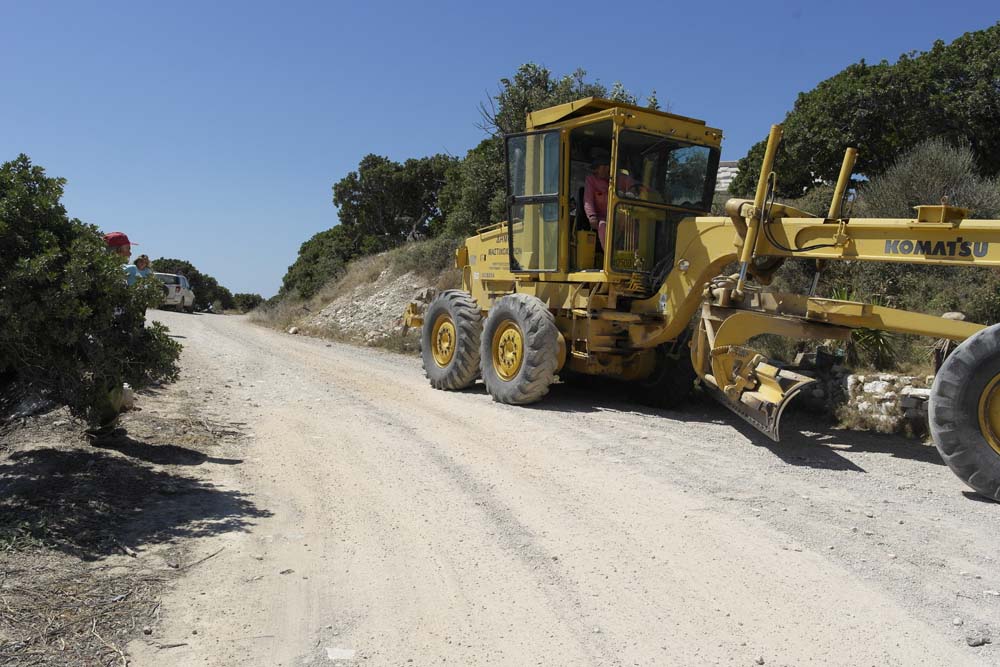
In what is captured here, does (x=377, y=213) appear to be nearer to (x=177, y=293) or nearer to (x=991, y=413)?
(x=177, y=293)

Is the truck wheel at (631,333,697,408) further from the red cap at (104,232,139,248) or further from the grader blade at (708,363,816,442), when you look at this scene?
the red cap at (104,232,139,248)

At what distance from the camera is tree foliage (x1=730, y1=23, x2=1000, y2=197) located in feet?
50.9

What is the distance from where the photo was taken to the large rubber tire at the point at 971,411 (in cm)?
567

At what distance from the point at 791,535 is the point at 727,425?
3.63 metres

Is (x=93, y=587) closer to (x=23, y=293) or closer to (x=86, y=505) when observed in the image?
(x=86, y=505)

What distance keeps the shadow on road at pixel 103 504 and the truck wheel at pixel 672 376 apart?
5.55 m

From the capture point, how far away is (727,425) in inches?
332

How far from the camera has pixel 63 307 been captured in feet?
16.4

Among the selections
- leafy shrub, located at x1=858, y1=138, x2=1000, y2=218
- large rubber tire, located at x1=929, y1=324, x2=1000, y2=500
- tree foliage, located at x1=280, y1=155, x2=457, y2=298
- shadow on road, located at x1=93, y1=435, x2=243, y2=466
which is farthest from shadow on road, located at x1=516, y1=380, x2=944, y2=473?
tree foliage, located at x1=280, y1=155, x2=457, y2=298

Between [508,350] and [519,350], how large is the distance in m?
0.30

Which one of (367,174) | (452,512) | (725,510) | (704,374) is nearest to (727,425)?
(704,374)

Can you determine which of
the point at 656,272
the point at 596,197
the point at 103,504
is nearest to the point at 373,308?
the point at 596,197

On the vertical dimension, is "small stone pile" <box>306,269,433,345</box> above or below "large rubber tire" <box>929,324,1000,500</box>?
above

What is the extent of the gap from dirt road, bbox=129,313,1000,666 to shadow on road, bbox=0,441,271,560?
0.26 meters
